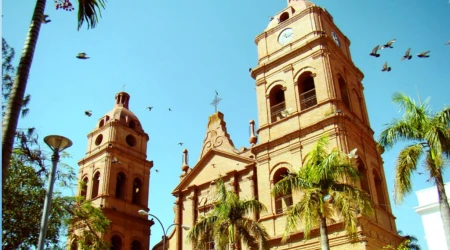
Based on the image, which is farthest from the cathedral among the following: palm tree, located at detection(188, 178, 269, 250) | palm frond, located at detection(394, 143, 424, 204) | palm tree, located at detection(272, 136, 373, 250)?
palm frond, located at detection(394, 143, 424, 204)

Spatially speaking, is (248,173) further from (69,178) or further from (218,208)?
(69,178)

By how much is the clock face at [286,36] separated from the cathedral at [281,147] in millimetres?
73

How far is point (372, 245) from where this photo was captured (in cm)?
1855

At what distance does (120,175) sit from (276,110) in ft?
46.0

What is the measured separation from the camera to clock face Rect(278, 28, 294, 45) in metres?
26.5

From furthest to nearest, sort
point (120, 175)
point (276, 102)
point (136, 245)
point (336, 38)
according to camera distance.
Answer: point (120, 175)
point (136, 245)
point (336, 38)
point (276, 102)

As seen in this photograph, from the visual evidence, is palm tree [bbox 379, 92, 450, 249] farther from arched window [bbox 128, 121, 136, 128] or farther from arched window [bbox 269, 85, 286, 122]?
arched window [bbox 128, 121, 136, 128]

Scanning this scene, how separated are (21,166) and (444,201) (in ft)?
40.5

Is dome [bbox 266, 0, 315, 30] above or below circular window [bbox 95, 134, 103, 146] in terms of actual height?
above

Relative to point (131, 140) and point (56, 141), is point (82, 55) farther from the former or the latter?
point (131, 140)

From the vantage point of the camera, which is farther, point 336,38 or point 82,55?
point 336,38

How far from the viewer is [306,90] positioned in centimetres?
2569

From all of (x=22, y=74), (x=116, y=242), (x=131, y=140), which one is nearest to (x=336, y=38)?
(x=131, y=140)

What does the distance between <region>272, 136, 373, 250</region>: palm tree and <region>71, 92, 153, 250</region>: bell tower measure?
1804 centimetres
